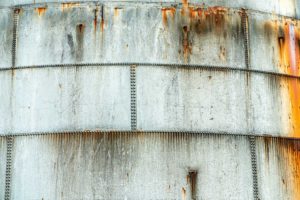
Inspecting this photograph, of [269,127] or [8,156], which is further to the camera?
[269,127]

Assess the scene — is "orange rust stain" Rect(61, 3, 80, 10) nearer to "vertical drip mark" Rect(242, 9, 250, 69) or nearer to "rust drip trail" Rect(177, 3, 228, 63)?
"rust drip trail" Rect(177, 3, 228, 63)

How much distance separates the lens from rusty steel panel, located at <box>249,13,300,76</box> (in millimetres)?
9352

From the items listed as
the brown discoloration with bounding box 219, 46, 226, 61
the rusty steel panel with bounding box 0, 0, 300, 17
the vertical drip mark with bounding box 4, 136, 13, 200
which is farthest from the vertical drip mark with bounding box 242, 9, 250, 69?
the vertical drip mark with bounding box 4, 136, 13, 200

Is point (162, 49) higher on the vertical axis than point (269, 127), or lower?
higher

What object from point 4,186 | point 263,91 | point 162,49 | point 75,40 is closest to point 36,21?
point 75,40

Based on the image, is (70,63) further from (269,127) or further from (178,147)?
(269,127)

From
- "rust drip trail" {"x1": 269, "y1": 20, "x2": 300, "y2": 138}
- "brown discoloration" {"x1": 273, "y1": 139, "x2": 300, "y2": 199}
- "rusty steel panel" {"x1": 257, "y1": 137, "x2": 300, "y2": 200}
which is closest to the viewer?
"rusty steel panel" {"x1": 257, "y1": 137, "x2": 300, "y2": 200}

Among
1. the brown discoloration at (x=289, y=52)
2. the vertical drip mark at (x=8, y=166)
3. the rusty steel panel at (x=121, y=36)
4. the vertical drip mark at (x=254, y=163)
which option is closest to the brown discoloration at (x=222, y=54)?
the rusty steel panel at (x=121, y=36)

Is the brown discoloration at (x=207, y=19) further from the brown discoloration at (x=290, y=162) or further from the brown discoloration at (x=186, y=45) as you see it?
the brown discoloration at (x=290, y=162)

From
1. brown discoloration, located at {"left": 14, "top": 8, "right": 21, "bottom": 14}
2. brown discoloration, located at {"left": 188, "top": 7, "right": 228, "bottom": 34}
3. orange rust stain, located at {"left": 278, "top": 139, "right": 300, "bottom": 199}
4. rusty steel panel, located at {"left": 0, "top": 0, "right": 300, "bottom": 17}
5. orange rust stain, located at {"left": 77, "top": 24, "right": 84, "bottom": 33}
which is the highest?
rusty steel panel, located at {"left": 0, "top": 0, "right": 300, "bottom": 17}

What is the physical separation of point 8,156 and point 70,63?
1769 mm

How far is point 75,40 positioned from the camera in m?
8.83

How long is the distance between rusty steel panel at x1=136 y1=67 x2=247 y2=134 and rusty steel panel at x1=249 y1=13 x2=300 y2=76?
654mm

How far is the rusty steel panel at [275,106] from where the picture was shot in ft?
29.9
